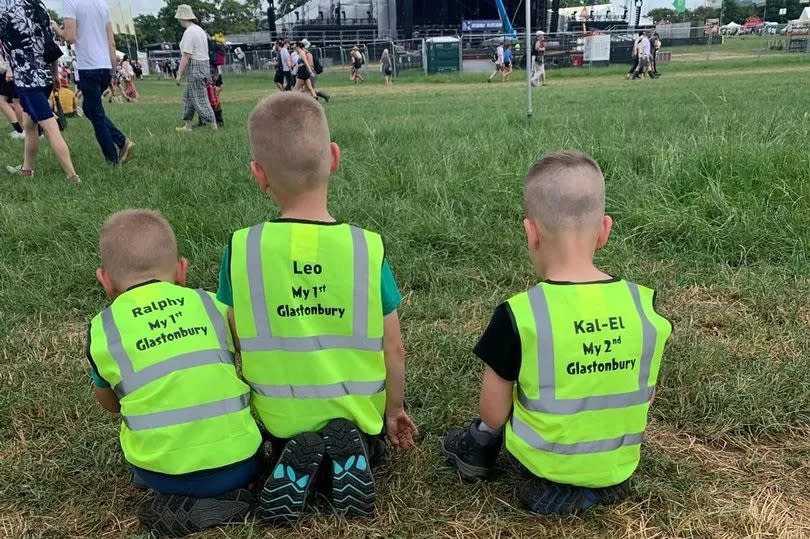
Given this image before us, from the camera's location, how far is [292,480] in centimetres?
176

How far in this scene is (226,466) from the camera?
5.81 feet

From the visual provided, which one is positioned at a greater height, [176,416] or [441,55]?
[441,55]

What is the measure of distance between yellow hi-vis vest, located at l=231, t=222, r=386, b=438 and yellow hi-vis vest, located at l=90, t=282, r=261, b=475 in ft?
0.44

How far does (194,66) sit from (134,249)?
8650mm

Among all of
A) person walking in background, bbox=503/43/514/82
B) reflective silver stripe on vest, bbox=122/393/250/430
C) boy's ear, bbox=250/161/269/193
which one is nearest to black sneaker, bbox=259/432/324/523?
reflective silver stripe on vest, bbox=122/393/250/430

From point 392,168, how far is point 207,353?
3.62 m

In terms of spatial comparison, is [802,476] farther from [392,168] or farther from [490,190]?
[392,168]

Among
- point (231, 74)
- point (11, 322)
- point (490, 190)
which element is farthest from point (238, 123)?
point (231, 74)

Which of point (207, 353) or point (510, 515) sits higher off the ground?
point (207, 353)

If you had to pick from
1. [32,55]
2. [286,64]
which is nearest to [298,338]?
[32,55]

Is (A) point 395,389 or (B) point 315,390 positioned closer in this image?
(B) point 315,390

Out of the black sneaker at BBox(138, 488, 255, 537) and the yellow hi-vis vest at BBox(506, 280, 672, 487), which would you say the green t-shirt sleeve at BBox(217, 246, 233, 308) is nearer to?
the black sneaker at BBox(138, 488, 255, 537)

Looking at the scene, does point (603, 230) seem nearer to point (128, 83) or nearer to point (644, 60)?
point (644, 60)

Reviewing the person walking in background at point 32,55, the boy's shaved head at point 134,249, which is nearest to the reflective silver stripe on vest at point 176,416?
the boy's shaved head at point 134,249
